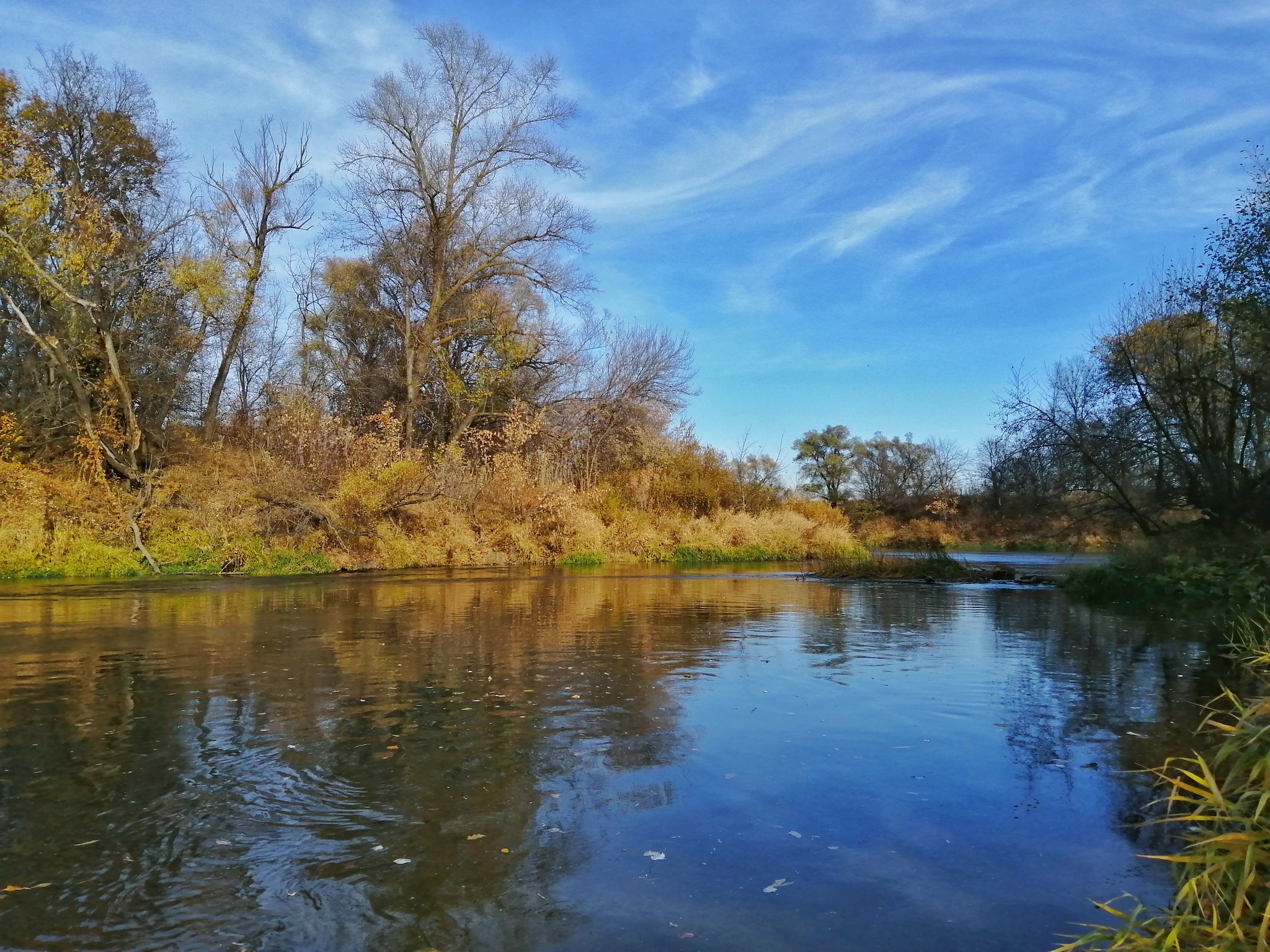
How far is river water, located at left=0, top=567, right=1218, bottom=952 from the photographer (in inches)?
149

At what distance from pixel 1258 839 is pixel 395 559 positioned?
87.1ft

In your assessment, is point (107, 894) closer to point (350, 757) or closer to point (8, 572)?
point (350, 757)

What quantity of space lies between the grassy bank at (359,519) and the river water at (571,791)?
12.1m

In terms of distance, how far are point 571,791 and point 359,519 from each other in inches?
909

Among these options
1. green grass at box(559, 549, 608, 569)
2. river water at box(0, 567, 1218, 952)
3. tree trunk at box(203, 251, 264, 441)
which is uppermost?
tree trunk at box(203, 251, 264, 441)

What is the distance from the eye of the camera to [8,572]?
21062 mm

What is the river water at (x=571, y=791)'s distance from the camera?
3.78 meters

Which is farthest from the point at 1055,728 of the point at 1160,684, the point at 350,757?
the point at 350,757

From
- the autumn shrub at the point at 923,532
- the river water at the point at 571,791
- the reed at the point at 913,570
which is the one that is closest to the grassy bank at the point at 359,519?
the autumn shrub at the point at 923,532

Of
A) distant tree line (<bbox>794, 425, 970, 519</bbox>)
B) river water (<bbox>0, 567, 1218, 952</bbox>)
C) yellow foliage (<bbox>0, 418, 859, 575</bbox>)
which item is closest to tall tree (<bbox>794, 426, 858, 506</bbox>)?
distant tree line (<bbox>794, 425, 970, 519</bbox>)

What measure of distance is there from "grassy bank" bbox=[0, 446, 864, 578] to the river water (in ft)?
39.8

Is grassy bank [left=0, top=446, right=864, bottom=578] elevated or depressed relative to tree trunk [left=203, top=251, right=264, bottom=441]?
depressed

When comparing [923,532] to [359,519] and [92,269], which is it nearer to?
[359,519]

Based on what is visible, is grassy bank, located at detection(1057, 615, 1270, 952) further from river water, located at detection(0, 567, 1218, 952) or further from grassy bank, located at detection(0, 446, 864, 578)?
grassy bank, located at detection(0, 446, 864, 578)
